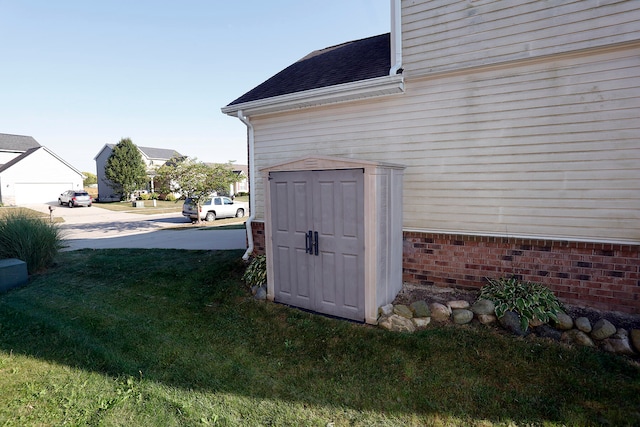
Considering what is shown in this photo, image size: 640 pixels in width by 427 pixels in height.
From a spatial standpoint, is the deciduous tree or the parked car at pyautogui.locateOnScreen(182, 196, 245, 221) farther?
the parked car at pyautogui.locateOnScreen(182, 196, 245, 221)

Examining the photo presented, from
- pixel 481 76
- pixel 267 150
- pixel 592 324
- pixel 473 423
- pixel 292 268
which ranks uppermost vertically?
pixel 481 76

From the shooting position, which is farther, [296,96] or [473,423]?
[296,96]

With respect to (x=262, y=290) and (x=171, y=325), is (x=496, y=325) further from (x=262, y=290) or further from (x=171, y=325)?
(x=171, y=325)

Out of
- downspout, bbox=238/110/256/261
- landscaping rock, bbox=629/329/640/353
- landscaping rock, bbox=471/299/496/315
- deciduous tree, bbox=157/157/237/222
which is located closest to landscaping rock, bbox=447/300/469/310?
landscaping rock, bbox=471/299/496/315

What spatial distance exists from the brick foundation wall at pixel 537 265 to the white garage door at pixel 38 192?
41.7 meters

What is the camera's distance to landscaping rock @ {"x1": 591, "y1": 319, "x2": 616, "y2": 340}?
12.5 feet

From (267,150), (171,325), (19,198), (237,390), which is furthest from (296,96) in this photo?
(19,198)

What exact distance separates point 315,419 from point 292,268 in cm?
250

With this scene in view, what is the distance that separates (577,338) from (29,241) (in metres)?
10.7

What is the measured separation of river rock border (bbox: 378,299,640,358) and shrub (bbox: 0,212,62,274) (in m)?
8.33

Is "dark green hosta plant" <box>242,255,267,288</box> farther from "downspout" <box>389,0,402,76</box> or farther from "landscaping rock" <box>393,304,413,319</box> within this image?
"downspout" <box>389,0,402,76</box>

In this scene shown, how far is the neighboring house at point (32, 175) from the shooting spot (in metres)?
32.3

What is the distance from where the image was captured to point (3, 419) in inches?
114

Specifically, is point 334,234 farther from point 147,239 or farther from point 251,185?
point 147,239
